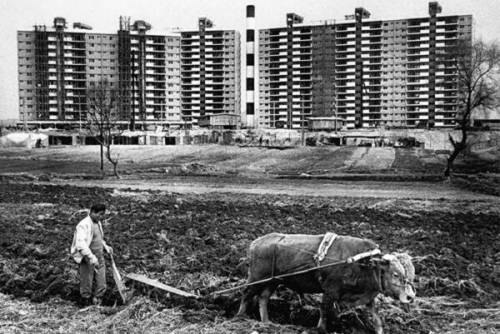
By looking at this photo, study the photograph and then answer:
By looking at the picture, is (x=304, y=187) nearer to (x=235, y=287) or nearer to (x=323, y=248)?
(x=235, y=287)

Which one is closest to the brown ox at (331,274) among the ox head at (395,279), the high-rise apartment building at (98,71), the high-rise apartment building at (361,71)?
the ox head at (395,279)

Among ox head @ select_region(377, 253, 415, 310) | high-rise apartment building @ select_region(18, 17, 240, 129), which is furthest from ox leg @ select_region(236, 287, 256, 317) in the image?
high-rise apartment building @ select_region(18, 17, 240, 129)

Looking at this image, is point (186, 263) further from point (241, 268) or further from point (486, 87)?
point (486, 87)

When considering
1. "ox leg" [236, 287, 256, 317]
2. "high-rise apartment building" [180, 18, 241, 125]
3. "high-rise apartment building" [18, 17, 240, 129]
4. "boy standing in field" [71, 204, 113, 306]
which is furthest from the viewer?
"high-rise apartment building" [180, 18, 241, 125]

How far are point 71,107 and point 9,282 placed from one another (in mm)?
121315

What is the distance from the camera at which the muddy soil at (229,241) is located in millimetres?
9141

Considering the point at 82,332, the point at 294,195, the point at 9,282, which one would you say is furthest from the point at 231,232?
the point at 294,195

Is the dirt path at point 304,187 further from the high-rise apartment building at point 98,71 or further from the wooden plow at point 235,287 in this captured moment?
the high-rise apartment building at point 98,71

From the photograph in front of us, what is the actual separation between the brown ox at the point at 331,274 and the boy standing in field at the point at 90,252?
8.19 feet

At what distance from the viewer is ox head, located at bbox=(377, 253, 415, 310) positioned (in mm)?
7344

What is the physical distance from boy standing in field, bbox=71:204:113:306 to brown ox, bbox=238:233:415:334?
250 centimetres

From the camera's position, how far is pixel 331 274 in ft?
25.4

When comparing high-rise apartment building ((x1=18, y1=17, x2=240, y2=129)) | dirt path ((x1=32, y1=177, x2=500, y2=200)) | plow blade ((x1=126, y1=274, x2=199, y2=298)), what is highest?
high-rise apartment building ((x1=18, y1=17, x2=240, y2=129))

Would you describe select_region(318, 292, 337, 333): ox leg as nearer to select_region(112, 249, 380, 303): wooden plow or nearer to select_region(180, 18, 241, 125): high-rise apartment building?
select_region(112, 249, 380, 303): wooden plow
